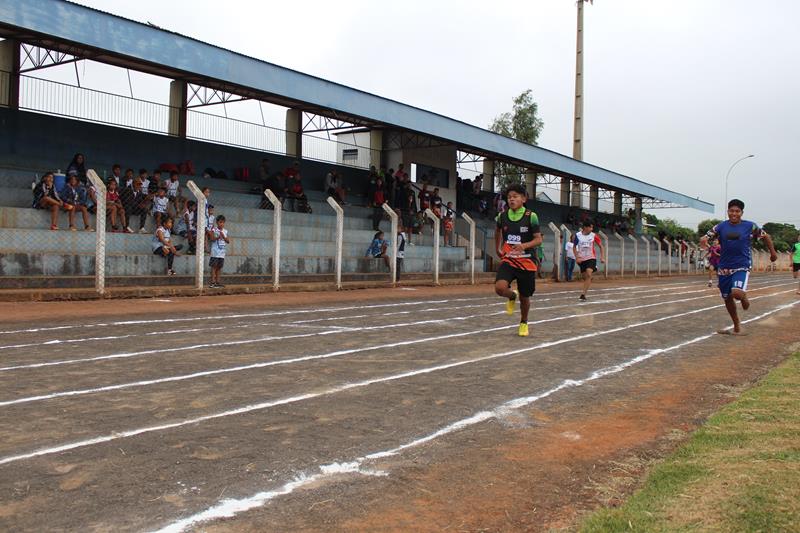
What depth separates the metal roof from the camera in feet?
54.7

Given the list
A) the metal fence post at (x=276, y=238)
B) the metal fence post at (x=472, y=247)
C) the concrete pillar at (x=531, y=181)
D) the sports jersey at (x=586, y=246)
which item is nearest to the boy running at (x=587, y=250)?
the sports jersey at (x=586, y=246)

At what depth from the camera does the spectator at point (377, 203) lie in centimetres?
2553

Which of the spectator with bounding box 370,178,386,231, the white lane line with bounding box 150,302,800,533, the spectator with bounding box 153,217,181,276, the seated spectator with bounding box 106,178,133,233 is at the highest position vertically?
the spectator with bounding box 370,178,386,231

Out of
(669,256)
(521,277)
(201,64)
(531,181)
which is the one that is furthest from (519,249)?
(669,256)

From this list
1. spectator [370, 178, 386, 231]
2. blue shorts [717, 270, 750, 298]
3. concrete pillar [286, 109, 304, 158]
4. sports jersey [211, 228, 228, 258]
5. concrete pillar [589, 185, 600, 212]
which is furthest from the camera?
concrete pillar [589, 185, 600, 212]

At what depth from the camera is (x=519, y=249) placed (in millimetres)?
10016

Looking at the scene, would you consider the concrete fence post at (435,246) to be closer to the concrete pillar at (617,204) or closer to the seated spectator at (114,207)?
the seated spectator at (114,207)

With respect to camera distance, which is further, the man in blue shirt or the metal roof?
the metal roof

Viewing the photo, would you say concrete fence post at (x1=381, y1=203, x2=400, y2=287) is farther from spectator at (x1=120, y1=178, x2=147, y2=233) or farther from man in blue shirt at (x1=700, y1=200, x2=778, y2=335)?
man in blue shirt at (x1=700, y1=200, x2=778, y2=335)

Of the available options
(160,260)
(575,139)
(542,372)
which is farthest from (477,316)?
(575,139)

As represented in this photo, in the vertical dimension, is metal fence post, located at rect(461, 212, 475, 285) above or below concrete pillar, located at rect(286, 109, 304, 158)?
below

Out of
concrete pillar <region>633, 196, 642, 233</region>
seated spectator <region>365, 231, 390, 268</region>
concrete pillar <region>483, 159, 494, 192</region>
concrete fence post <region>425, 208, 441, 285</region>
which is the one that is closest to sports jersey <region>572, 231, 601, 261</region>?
concrete fence post <region>425, 208, 441, 285</region>

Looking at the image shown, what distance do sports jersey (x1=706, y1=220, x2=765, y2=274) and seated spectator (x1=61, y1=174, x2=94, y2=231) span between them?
13453 millimetres

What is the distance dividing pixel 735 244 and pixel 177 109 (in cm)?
1899
